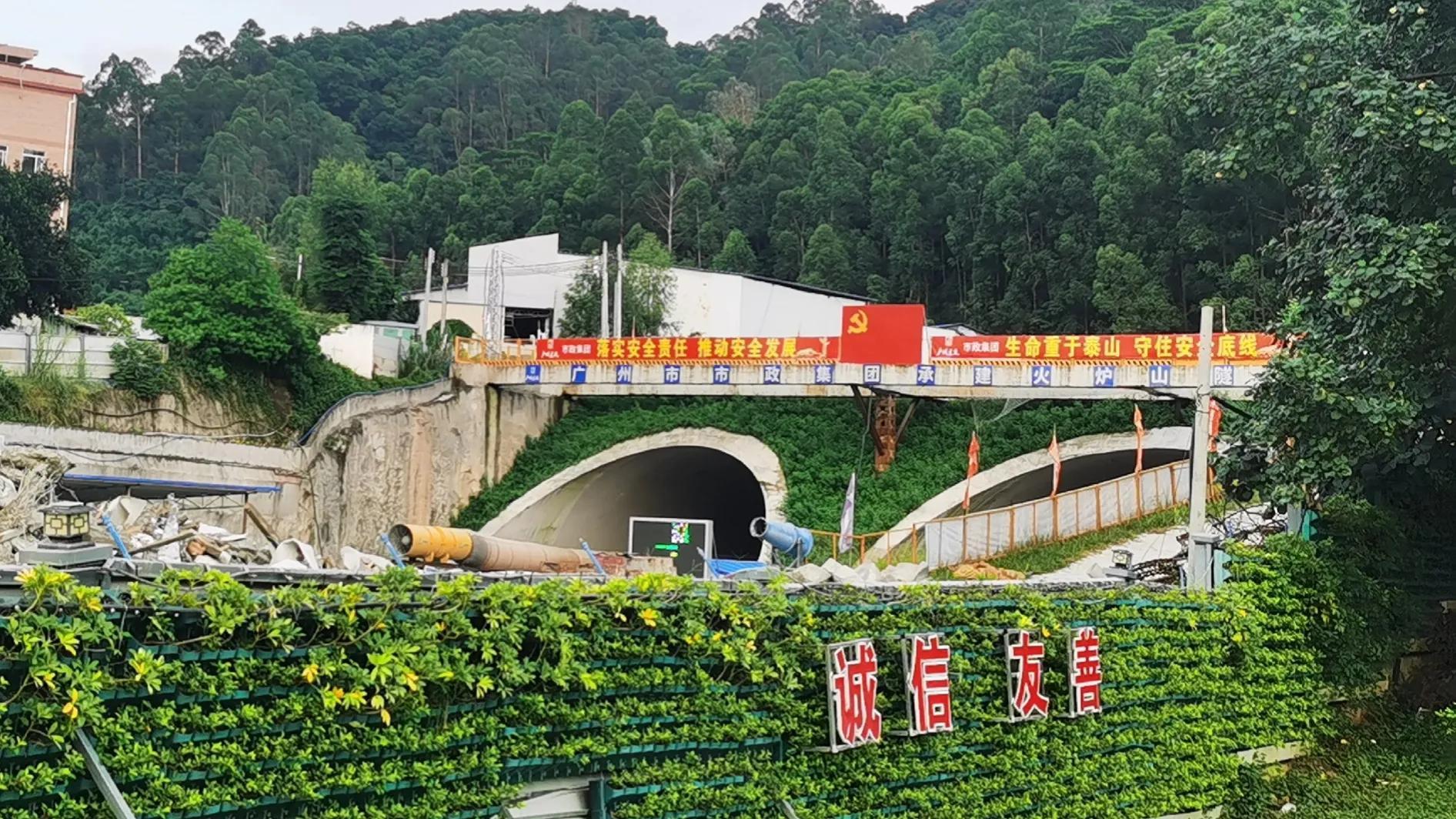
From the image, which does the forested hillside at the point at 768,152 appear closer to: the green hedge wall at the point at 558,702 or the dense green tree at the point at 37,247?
the green hedge wall at the point at 558,702

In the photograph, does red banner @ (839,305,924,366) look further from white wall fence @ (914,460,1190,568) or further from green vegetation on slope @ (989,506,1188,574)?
green vegetation on slope @ (989,506,1188,574)

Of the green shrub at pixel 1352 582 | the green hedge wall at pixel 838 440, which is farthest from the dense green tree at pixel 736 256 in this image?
the green shrub at pixel 1352 582

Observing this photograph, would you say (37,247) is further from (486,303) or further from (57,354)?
(486,303)

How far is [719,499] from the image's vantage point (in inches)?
1194

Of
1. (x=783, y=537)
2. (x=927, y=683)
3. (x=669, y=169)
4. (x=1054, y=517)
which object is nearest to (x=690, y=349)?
(x=783, y=537)

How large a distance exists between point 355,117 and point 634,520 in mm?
59423

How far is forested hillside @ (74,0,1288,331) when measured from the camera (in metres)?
33.6

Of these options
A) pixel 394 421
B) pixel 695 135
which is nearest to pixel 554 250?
pixel 695 135

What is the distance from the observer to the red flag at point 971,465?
2108 centimetres

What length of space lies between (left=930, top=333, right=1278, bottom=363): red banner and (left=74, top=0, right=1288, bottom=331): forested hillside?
135 inches

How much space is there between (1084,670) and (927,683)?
1.35 meters

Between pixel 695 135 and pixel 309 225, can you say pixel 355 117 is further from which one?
pixel 309 225

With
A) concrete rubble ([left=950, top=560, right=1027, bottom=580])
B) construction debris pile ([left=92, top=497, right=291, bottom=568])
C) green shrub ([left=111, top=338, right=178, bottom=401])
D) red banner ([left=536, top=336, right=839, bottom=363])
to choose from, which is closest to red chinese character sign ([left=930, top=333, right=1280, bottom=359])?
red banner ([left=536, top=336, right=839, bottom=363])

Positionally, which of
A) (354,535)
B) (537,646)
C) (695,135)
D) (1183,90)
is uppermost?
(695,135)
